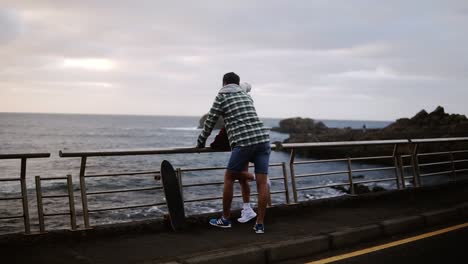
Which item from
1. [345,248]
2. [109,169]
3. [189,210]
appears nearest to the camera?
[345,248]

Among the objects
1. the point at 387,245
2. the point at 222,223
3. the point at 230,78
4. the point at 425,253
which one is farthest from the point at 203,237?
the point at 425,253

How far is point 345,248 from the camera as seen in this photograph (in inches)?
218

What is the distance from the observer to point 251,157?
572 centimetres

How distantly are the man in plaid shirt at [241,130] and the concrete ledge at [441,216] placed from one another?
8.84 feet

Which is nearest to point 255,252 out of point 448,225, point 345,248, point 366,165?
point 345,248

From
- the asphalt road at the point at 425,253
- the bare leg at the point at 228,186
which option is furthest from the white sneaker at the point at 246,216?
the asphalt road at the point at 425,253

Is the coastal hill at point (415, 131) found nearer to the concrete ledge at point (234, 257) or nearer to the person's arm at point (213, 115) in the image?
the person's arm at point (213, 115)

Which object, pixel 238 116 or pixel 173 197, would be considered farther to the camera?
pixel 173 197

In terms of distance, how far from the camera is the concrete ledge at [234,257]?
177 inches

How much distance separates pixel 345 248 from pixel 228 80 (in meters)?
2.53

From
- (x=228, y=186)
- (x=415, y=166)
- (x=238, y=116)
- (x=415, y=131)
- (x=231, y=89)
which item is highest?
(x=231, y=89)

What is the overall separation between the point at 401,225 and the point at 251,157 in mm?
2422

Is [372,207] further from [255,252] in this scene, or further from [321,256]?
[255,252]

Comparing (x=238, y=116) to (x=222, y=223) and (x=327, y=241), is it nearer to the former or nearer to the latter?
(x=222, y=223)
